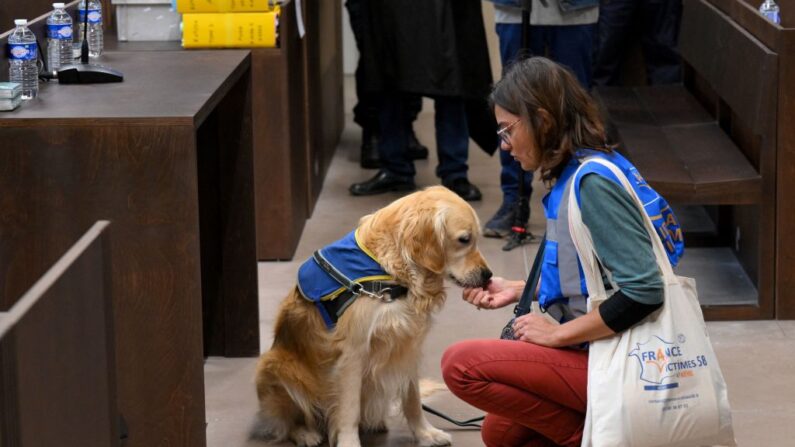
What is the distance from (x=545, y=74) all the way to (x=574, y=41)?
2918mm

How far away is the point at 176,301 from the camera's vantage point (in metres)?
3.34

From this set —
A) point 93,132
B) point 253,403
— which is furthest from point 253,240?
point 93,132

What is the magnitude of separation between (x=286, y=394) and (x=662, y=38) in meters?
4.58

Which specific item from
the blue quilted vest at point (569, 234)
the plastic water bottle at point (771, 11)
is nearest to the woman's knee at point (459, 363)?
the blue quilted vest at point (569, 234)

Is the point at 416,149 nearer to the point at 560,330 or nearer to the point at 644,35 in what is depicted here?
the point at 644,35

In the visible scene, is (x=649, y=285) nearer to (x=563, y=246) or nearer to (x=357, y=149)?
(x=563, y=246)

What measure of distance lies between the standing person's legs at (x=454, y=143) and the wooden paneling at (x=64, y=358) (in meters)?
4.49

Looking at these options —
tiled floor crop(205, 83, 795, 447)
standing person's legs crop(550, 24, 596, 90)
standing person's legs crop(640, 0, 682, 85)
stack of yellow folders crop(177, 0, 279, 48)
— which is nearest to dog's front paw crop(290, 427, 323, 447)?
tiled floor crop(205, 83, 795, 447)

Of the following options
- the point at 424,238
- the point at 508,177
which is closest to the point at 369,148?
the point at 508,177

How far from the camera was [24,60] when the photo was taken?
11.9 feet

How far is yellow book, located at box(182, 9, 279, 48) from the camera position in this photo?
509 cm

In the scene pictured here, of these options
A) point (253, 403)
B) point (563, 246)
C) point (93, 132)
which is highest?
point (93, 132)

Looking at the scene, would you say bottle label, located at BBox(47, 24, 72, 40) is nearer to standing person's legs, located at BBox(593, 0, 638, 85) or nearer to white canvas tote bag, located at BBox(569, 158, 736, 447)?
white canvas tote bag, located at BBox(569, 158, 736, 447)

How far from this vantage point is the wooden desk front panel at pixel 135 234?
10.7 feet
